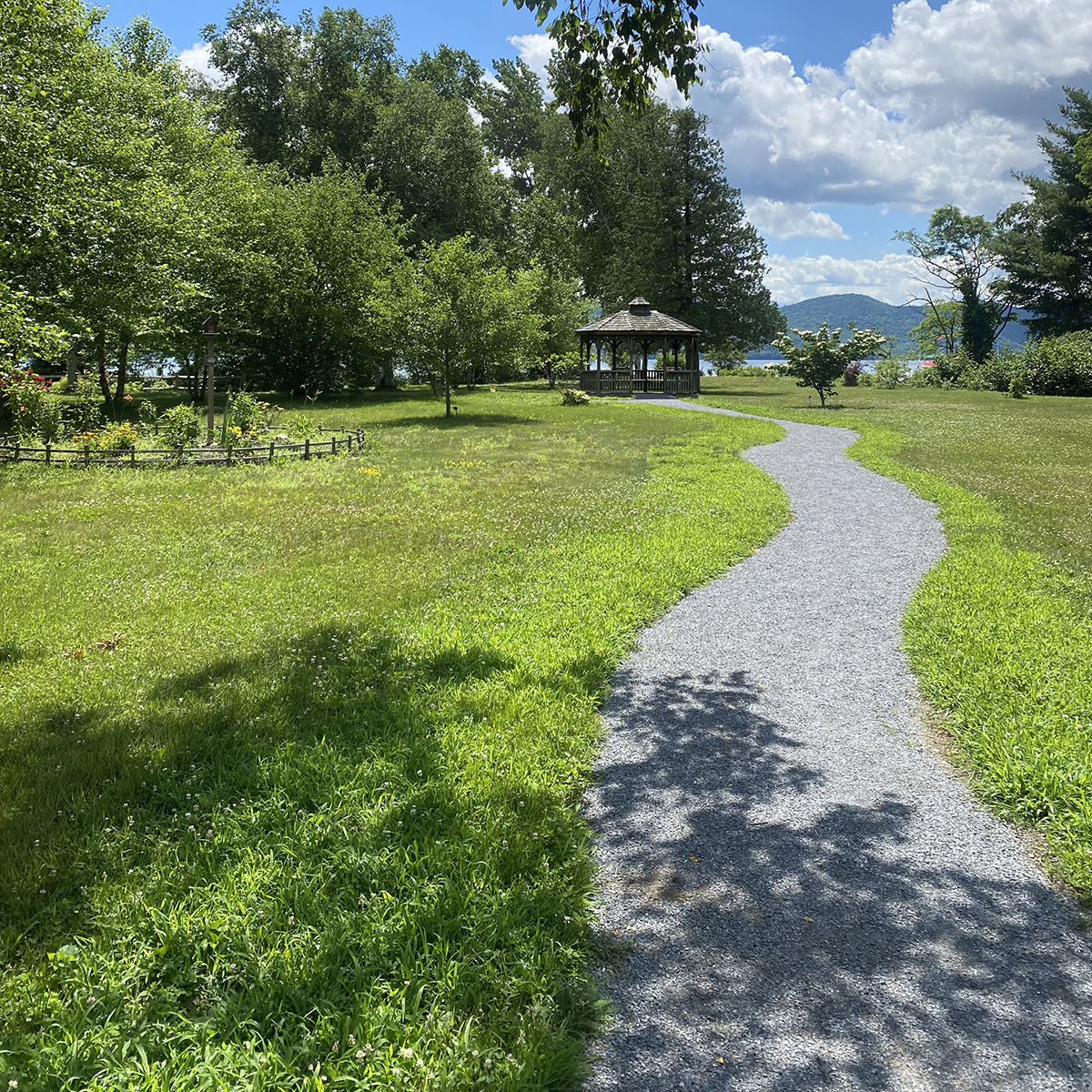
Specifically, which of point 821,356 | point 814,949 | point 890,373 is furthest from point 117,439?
point 890,373

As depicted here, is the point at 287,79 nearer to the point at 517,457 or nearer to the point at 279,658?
the point at 517,457

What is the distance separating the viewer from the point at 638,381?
142 feet

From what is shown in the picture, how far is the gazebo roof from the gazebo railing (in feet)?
9.12

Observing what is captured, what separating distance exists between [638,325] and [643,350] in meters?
2.33

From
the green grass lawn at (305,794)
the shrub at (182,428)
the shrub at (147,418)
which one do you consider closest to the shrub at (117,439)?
the shrub at (182,428)

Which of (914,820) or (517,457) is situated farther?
(517,457)

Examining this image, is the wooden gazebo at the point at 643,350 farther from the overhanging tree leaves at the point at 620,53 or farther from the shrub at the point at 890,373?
→ the overhanging tree leaves at the point at 620,53

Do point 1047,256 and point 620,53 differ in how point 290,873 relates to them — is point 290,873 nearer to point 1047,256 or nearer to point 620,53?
point 620,53

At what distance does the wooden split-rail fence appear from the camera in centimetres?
1762

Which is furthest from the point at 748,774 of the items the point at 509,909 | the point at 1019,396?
the point at 1019,396

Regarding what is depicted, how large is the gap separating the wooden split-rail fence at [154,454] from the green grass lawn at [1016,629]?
15.2m

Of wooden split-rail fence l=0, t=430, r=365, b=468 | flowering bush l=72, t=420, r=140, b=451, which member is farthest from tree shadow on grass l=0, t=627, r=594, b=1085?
flowering bush l=72, t=420, r=140, b=451

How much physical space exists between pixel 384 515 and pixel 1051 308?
57.7 meters

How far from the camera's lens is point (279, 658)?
22.8 ft
